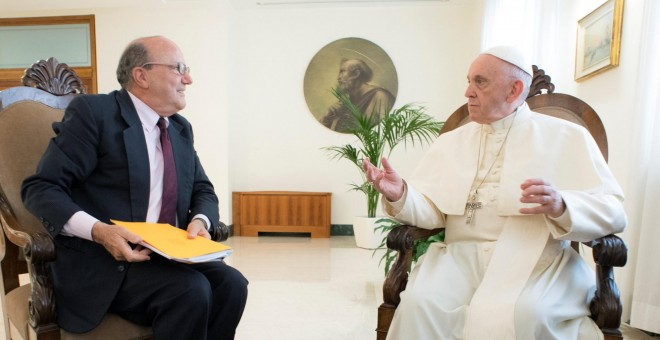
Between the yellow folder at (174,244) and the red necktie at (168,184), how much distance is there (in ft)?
0.38

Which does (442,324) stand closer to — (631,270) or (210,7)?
(631,270)

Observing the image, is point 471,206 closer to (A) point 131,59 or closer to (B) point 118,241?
(B) point 118,241

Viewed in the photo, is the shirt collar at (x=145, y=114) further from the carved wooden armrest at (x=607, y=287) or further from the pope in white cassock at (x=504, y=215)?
the carved wooden armrest at (x=607, y=287)

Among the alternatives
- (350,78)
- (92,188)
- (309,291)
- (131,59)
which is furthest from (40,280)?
(350,78)

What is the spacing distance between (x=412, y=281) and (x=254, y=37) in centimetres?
553

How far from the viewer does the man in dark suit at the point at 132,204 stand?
4.48ft

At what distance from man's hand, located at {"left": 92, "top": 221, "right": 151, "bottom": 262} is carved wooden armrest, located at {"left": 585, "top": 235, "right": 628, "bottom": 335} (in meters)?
1.41

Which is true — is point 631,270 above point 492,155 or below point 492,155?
below

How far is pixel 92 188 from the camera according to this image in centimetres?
152

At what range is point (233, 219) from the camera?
626cm

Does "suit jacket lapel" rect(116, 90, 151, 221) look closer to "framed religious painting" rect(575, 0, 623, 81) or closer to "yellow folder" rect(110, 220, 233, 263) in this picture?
"yellow folder" rect(110, 220, 233, 263)

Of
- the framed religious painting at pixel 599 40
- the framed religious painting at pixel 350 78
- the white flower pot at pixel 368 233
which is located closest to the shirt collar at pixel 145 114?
the framed religious painting at pixel 599 40

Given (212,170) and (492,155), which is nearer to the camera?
(492,155)

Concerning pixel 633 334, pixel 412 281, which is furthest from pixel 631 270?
pixel 412 281
